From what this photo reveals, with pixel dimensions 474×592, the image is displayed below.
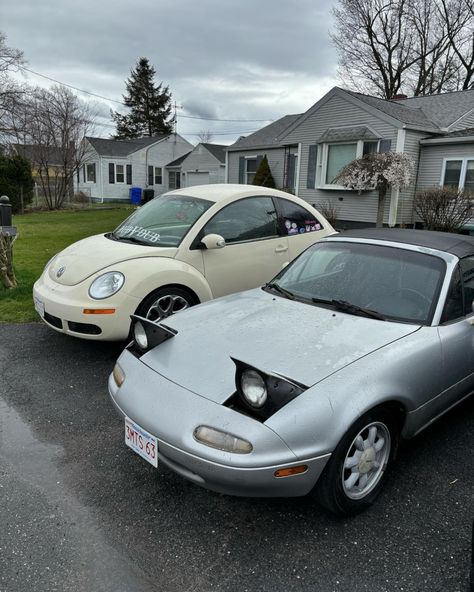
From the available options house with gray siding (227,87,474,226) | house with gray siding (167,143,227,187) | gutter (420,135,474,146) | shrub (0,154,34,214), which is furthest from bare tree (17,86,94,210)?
gutter (420,135,474,146)

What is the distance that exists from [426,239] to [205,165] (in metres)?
26.7

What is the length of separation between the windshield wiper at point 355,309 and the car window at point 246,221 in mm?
2130

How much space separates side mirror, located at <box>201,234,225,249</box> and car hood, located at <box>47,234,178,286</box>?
0.31 meters

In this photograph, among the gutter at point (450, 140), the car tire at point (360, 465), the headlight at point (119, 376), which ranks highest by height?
the gutter at point (450, 140)

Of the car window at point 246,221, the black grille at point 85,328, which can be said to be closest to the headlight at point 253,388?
the black grille at point 85,328

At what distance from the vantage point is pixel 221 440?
6.88ft

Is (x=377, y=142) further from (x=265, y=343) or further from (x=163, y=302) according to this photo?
(x=265, y=343)

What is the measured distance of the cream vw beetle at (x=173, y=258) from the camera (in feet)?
13.7

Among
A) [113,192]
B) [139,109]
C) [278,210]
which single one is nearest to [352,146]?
[278,210]

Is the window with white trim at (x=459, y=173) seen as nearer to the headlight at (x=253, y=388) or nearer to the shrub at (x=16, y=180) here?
the headlight at (x=253, y=388)

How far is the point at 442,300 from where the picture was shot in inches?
117

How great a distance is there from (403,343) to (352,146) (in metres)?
14.8

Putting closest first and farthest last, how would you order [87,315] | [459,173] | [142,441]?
[142,441]
[87,315]
[459,173]

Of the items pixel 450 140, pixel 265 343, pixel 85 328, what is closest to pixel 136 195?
pixel 450 140
